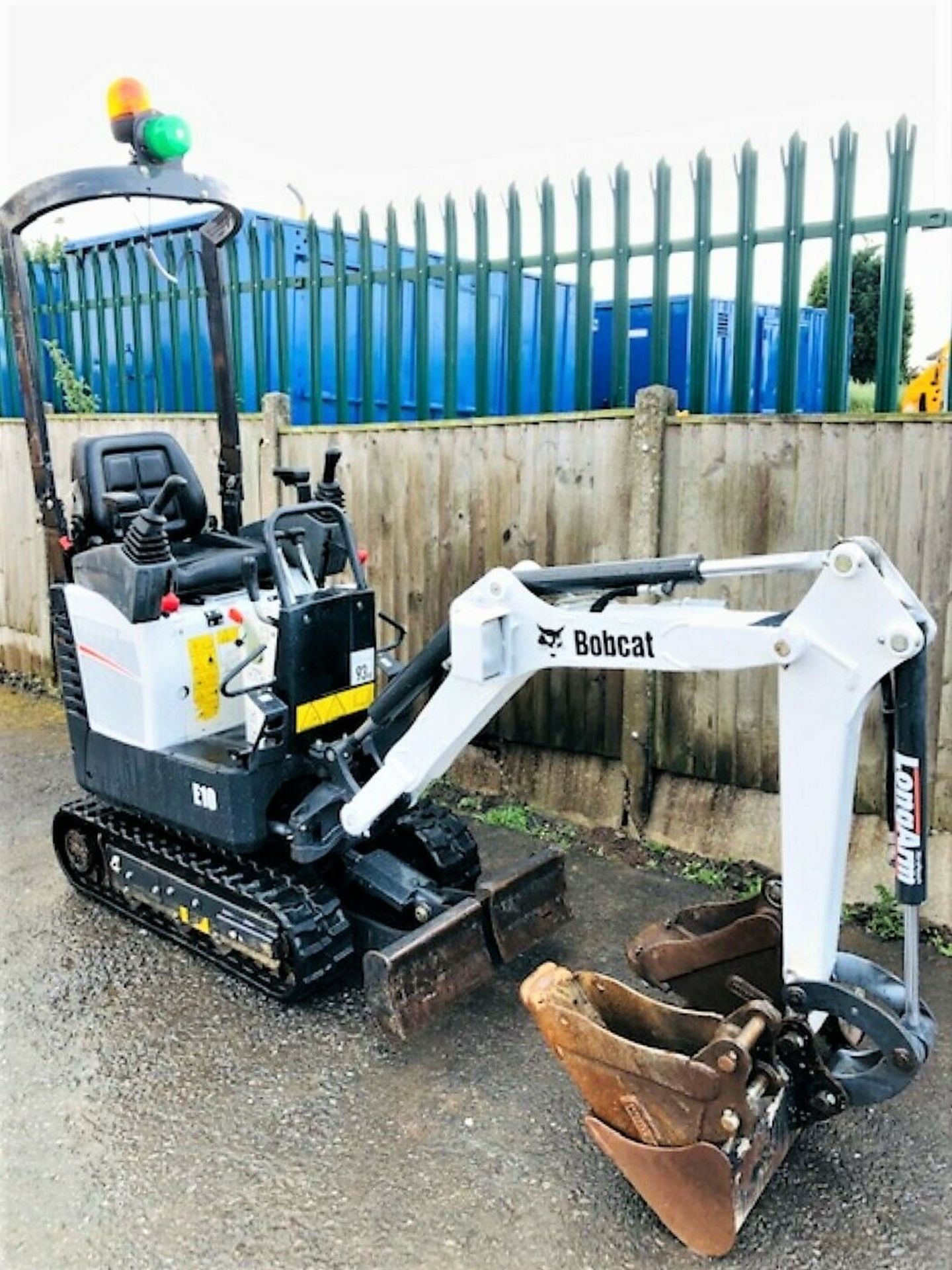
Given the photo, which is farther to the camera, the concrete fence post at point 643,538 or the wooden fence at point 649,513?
the concrete fence post at point 643,538

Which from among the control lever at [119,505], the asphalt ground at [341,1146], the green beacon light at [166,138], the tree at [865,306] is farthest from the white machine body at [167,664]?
the tree at [865,306]

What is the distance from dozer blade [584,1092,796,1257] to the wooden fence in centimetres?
198

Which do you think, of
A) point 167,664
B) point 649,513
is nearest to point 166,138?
point 167,664

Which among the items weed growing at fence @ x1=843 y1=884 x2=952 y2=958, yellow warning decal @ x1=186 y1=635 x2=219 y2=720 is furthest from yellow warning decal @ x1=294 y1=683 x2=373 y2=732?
weed growing at fence @ x1=843 y1=884 x2=952 y2=958

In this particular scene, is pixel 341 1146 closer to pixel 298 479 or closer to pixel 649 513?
pixel 298 479

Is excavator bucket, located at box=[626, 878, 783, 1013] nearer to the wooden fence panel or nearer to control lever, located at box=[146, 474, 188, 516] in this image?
the wooden fence panel

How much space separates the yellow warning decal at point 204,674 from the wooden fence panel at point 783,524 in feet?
6.62

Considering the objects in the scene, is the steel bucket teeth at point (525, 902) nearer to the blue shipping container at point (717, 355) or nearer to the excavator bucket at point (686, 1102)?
the excavator bucket at point (686, 1102)

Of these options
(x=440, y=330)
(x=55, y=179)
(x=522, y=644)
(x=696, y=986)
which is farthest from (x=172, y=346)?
(x=696, y=986)

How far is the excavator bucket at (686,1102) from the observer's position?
2514 millimetres

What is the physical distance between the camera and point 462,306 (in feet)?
18.3

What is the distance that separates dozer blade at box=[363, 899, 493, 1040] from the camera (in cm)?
327

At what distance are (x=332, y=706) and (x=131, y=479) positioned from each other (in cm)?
142

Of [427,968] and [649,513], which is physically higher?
[649,513]
